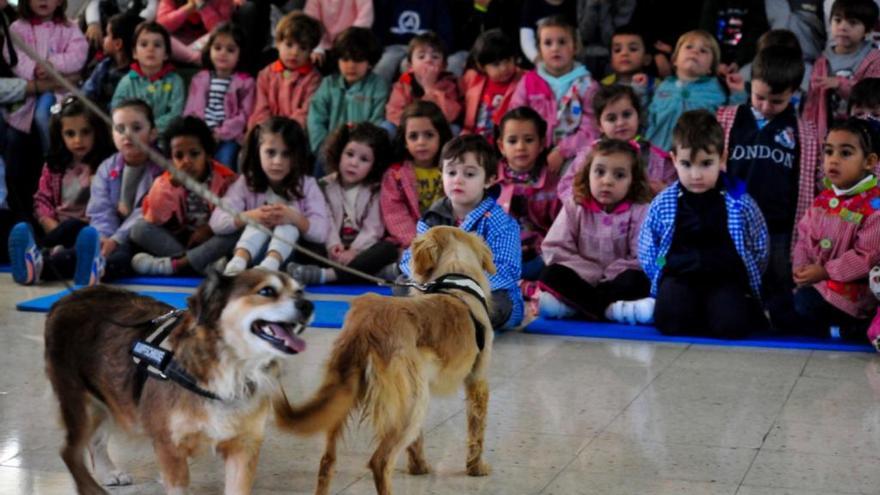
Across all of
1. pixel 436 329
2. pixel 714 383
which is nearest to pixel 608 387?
pixel 714 383

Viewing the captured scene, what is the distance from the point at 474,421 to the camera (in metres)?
3.97

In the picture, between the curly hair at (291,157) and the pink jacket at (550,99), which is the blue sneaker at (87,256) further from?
the pink jacket at (550,99)

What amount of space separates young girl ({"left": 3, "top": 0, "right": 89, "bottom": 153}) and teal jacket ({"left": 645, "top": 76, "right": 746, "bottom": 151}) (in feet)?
13.3

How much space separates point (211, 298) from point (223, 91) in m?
5.32

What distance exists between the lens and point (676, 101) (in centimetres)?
747

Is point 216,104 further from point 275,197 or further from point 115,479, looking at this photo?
point 115,479

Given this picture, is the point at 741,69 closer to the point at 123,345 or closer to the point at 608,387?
the point at 608,387

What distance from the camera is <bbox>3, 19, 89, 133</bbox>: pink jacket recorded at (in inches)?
341

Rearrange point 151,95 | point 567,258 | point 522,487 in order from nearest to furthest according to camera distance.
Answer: point 522,487 < point 567,258 < point 151,95

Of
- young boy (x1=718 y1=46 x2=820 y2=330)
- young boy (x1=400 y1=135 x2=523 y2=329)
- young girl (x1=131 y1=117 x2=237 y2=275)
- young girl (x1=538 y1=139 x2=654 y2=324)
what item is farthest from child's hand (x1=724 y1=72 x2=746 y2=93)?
young girl (x1=131 y1=117 x2=237 y2=275)

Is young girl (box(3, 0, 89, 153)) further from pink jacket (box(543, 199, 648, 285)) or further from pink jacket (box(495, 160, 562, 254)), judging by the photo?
pink jacket (box(543, 199, 648, 285))

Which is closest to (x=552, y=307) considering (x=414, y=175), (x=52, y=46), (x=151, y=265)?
(x=414, y=175)

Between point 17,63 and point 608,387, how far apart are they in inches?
214

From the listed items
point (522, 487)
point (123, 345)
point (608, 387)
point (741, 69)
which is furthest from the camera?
point (741, 69)
